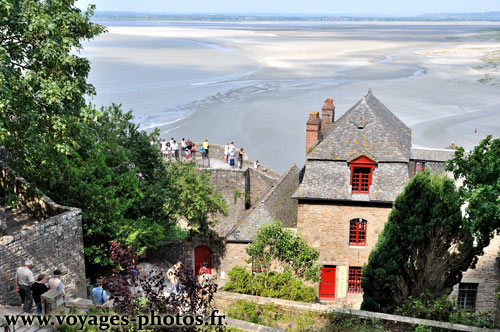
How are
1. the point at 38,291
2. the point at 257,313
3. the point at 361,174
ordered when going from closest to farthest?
the point at 38,291
the point at 257,313
the point at 361,174

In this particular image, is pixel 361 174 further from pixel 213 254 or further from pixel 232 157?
pixel 232 157

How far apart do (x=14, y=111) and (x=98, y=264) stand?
8.77 metres

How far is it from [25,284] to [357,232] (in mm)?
16290

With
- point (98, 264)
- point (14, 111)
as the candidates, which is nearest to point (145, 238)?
point (98, 264)

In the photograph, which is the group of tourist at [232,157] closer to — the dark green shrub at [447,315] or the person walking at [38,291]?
the dark green shrub at [447,315]

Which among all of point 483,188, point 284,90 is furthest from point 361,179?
point 284,90

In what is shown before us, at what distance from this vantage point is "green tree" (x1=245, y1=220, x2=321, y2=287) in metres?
20.7

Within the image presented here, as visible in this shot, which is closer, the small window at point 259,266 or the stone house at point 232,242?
the small window at point 259,266

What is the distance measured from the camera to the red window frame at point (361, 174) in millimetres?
25172

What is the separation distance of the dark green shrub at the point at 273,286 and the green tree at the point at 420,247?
402cm

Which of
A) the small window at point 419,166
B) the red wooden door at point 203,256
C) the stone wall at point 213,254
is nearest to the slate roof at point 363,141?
the small window at point 419,166

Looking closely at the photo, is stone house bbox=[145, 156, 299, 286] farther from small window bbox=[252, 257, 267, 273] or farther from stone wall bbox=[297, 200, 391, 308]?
small window bbox=[252, 257, 267, 273]

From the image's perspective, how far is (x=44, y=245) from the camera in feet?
54.4

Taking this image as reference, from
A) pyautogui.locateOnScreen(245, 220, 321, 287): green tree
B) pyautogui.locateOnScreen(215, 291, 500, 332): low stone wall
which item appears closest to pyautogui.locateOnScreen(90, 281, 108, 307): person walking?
pyautogui.locateOnScreen(215, 291, 500, 332): low stone wall
